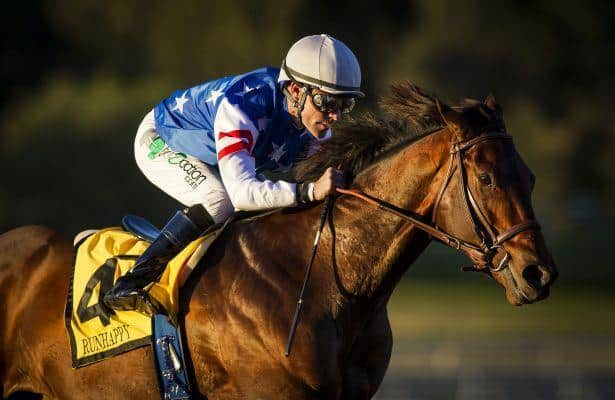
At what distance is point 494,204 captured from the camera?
462 centimetres

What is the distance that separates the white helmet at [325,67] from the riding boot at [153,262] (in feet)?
2.89

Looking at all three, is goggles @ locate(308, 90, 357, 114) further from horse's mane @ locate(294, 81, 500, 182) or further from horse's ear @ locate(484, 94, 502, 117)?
horse's ear @ locate(484, 94, 502, 117)

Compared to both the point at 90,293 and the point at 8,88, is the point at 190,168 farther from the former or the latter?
the point at 8,88

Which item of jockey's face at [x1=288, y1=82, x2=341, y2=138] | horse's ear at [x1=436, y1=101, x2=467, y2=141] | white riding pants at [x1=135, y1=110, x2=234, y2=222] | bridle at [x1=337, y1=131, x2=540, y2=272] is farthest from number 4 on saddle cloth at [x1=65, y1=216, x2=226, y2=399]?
horse's ear at [x1=436, y1=101, x2=467, y2=141]

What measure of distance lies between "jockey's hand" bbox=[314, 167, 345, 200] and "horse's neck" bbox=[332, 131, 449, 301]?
131 millimetres

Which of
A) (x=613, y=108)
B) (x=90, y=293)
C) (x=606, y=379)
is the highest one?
(x=90, y=293)

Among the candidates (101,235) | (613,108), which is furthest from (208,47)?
(101,235)

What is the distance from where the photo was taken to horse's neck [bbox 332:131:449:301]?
491cm

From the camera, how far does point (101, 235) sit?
5.82 m

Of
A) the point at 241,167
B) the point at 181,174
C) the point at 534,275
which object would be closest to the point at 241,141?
the point at 241,167

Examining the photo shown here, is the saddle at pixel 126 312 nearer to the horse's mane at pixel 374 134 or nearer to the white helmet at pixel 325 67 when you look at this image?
the horse's mane at pixel 374 134

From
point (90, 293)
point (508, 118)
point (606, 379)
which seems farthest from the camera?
point (508, 118)

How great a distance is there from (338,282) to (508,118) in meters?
35.0

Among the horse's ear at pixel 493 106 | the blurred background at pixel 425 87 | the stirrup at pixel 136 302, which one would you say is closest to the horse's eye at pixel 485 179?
the horse's ear at pixel 493 106
